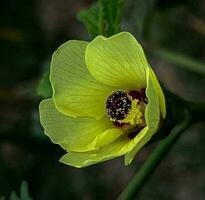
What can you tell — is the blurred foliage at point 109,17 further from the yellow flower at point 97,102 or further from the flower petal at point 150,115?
the flower petal at point 150,115

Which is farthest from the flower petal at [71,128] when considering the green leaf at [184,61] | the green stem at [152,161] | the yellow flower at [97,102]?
the green leaf at [184,61]

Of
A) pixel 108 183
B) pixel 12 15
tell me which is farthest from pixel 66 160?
pixel 12 15

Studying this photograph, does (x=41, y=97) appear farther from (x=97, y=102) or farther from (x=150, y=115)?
(x=150, y=115)

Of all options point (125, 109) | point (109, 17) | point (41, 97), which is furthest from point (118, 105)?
point (41, 97)

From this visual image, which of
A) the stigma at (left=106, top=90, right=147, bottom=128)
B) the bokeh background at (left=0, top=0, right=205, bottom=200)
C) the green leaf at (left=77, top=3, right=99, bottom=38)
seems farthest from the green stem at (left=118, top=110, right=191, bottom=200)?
the bokeh background at (left=0, top=0, right=205, bottom=200)

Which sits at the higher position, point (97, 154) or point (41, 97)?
point (97, 154)
